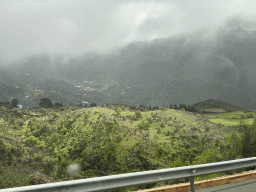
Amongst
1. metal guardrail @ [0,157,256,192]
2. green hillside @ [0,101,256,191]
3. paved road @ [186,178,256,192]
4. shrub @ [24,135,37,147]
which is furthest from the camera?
shrub @ [24,135,37,147]

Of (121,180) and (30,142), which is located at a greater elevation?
(121,180)

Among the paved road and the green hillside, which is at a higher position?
the paved road

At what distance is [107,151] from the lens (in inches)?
1035

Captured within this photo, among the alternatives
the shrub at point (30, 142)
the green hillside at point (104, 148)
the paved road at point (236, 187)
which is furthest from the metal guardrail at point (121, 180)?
the shrub at point (30, 142)

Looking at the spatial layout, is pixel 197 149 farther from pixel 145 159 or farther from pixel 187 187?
pixel 187 187

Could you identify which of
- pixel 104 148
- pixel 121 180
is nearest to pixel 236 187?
pixel 121 180

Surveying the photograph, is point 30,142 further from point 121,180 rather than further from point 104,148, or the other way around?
point 121,180

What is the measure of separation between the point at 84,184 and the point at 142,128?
32.1 meters

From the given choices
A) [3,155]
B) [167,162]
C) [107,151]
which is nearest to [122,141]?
[107,151]

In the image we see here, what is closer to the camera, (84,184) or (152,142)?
(84,184)

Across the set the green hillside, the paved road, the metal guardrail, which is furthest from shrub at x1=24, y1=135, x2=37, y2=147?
the paved road

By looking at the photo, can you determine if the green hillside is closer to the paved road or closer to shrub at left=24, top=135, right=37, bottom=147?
shrub at left=24, top=135, right=37, bottom=147

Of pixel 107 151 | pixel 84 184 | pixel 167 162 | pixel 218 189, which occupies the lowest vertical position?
pixel 167 162

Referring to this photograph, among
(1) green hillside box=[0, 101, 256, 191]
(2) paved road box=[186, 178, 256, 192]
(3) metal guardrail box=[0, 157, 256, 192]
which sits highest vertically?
(3) metal guardrail box=[0, 157, 256, 192]
